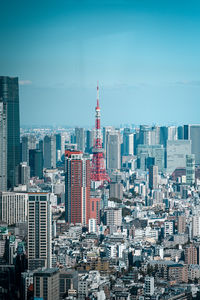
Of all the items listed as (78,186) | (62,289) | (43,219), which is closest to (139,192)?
(78,186)

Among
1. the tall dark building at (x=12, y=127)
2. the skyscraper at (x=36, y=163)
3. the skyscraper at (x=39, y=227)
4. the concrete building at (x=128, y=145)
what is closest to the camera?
the skyscraper at (x=39, y=227)

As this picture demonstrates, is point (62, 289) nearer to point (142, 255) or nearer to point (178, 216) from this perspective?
point (142, 255)

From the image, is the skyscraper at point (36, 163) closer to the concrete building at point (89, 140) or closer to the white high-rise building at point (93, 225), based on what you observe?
the concrete building at point (89, 140)

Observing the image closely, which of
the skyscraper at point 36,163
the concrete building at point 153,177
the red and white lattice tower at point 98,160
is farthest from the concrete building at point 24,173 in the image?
the concrete building at point 153,177

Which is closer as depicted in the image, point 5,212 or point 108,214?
point 5,212

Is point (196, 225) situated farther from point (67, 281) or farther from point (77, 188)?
point (67, 281)

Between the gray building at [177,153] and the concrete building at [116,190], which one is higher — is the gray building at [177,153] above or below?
above

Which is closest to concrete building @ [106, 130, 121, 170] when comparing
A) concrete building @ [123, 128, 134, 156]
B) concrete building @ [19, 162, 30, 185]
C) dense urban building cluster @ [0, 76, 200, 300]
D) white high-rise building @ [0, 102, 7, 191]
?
dense urban building cluster @ [0, 76, 200, 300]

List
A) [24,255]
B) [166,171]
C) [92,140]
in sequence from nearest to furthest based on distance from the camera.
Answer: [24,255], [92,140], [166,171]
